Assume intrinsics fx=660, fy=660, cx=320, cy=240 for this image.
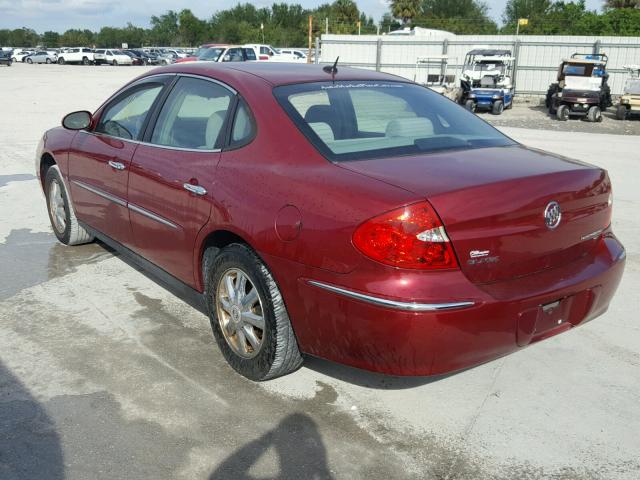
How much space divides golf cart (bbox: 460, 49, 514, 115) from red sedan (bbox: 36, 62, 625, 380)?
1822cm

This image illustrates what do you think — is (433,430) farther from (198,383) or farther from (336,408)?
(198,383)

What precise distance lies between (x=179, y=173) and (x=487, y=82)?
67.9ft

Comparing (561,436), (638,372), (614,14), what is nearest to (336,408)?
(561,436)

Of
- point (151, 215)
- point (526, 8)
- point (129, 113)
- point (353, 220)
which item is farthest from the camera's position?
point (526, 8)

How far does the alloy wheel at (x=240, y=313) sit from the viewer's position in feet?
11.1

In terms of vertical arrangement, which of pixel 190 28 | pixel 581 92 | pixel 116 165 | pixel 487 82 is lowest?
pixel 581 92

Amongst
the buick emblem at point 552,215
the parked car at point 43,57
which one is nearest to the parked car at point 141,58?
the parked car at point 43,57

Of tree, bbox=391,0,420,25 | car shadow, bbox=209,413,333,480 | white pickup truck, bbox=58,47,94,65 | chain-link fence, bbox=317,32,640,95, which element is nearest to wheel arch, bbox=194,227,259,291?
car shadow, bbox=209,413,333,480

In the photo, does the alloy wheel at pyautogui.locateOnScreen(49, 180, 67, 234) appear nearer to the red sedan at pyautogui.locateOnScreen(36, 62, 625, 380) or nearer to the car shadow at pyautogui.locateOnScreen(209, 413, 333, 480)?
the red sedan at pyautogui.locateOnScreen(36, 62, 625, 380)

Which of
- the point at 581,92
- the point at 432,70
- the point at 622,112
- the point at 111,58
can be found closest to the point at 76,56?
the point at 111,58

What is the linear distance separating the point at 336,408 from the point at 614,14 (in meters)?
47.8

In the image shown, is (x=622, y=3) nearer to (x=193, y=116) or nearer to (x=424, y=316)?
(x=193, y=116)

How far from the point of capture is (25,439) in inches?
117

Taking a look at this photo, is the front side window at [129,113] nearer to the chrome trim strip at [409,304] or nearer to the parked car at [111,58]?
the chrome trim strip at [409,304]
